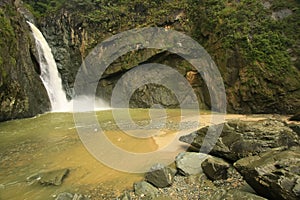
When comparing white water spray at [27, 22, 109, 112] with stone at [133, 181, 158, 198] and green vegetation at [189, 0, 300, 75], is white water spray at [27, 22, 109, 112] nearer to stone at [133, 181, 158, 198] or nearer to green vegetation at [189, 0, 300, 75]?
green vegetation at [189, 0, 300, 75]

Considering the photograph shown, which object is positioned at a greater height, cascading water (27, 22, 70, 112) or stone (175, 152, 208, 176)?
cascading water (27, 22, 70, 112)

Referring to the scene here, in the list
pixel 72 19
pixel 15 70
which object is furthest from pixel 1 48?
pixel 72 19

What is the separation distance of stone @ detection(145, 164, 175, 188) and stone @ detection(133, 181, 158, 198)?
4.5 inches

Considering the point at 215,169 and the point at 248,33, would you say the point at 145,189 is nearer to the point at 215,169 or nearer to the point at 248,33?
the point at 215,169

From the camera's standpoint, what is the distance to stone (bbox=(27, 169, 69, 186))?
4842 mm

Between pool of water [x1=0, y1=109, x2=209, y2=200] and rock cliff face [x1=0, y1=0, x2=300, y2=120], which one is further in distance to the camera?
rock cliff face [x1=0, y1=0, x2=300, y2=120]

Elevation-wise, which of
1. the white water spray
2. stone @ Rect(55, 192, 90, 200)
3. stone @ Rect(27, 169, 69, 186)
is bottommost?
stone @ Rect(55, 192, 90, 200)

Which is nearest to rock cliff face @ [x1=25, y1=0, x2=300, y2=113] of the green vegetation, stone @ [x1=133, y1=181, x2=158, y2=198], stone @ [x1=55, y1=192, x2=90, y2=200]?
the green vegetation

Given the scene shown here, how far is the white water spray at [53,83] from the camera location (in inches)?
634

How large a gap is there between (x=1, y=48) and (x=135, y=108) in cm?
814

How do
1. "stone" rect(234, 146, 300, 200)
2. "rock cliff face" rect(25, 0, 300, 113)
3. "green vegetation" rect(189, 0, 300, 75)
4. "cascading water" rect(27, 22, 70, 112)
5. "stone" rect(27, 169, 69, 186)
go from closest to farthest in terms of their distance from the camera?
1. "stone" rect(234, 146, 300, 200)
2. "stone" rect(27, 169, 69, 186)
3. "rock cliff face" rect(25, 0, 300, 113)
4. "green vegetation" rect(189, 0, 300, 75)
5. "cascading water" rect(27, 22, 70, 112)

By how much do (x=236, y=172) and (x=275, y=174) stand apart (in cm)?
128

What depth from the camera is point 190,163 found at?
5082mm

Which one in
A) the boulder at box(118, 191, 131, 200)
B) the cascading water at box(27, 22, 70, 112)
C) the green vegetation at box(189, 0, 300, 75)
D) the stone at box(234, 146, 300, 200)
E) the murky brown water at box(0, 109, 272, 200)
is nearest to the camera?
the stone at box(234, 146, 300, 200)
